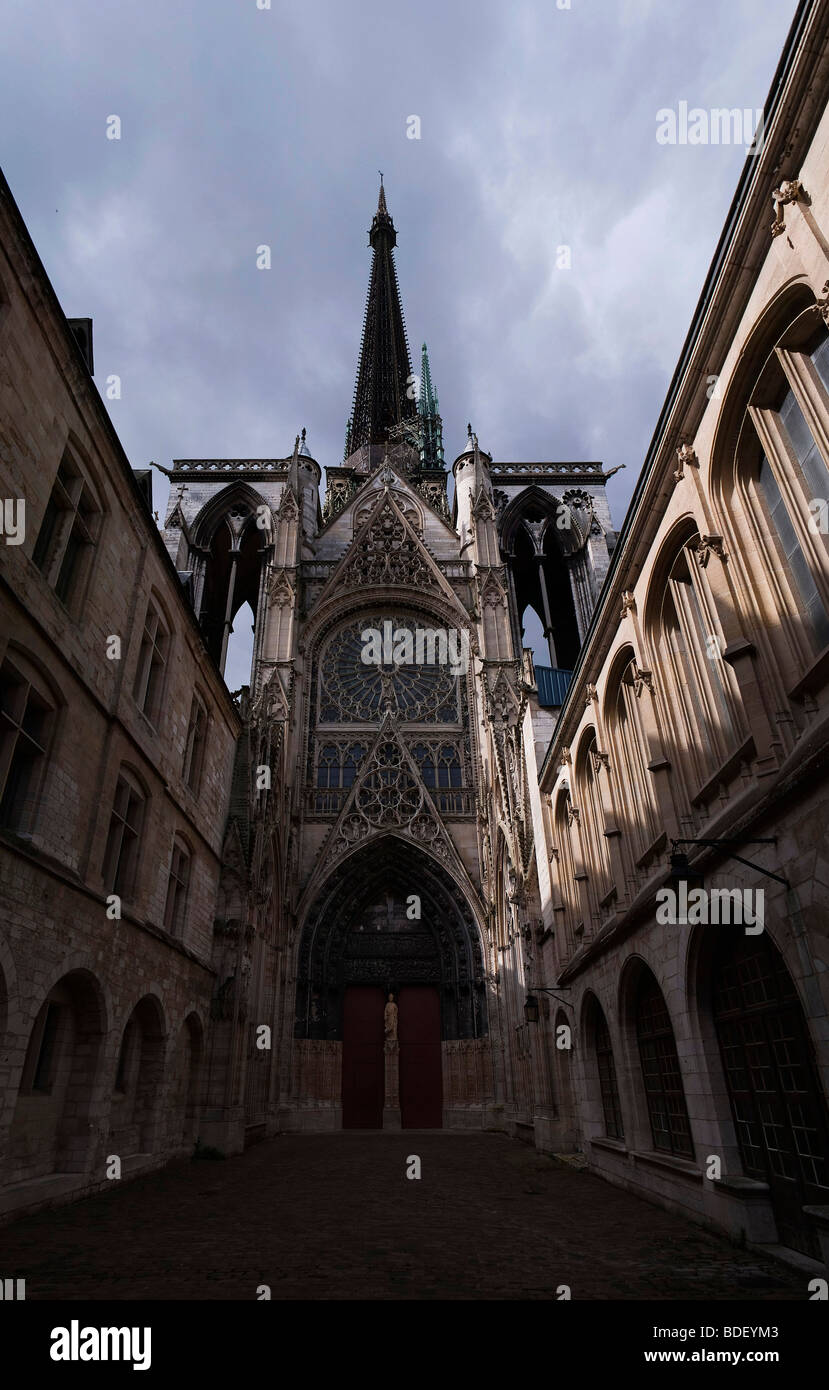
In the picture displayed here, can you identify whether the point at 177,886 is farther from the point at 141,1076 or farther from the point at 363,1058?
the point at 363,1058

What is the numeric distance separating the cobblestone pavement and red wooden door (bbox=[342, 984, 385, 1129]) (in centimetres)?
1242

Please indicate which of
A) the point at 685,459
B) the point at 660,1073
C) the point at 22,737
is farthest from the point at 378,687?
the point at 685,459

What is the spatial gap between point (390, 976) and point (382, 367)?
39.7 metres

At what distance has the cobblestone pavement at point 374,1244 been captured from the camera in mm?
5297

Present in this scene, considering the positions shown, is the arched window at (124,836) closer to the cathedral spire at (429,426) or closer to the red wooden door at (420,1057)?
the red wooden door at (420,1057)

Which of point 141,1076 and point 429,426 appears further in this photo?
point 429,426

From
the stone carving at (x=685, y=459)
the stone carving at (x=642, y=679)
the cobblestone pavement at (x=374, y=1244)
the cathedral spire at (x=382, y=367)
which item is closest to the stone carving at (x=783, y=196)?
the stone carving at (x=685, y=459)

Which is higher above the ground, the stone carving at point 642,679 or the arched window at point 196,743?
the arched window at point 196,743

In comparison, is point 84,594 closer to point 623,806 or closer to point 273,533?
point 623,806

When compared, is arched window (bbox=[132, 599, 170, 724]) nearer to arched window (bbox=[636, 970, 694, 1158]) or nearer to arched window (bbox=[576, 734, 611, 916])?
arched window (bbox=[576, 734, 611, 916])

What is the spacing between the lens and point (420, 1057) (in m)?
23.7

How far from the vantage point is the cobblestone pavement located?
530cm

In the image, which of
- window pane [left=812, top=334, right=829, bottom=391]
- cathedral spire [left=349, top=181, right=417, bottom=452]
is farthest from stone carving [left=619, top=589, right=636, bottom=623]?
cathedral spire [left=349, top=181, right=417, bottom=452]

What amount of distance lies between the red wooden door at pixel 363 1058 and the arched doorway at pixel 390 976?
31 mm
